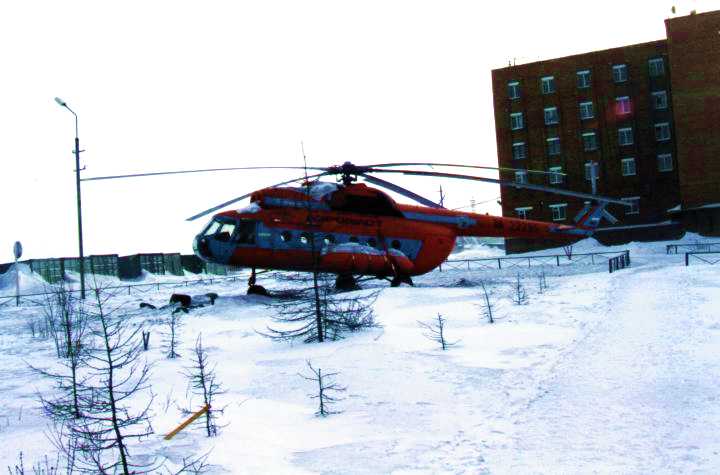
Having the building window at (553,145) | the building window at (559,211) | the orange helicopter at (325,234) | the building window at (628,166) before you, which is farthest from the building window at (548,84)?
the orange helicopter at (325,234)

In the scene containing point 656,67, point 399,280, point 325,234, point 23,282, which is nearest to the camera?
point 325,234

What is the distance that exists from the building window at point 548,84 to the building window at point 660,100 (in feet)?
25.7

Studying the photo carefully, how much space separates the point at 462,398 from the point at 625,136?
Result: 1769 inches

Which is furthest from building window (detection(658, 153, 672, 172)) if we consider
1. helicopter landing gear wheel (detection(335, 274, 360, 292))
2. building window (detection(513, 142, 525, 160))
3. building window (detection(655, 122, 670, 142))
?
helicopter landing gear wheel (detection(335, 274, 360, 292))

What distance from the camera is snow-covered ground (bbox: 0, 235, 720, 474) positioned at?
175 inches

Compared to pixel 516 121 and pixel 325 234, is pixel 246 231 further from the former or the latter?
pixel 516 121

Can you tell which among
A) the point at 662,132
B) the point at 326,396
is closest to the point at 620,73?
the point at 662,132

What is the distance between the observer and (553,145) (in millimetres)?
46438

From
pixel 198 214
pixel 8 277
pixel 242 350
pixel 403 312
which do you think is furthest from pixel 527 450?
pixel 8 277

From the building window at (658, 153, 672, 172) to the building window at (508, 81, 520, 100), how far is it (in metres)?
12.3

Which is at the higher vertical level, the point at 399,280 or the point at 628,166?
the point at 628,166

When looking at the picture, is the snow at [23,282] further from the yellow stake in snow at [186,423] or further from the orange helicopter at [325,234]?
the yellow stake in snow at [186,423]

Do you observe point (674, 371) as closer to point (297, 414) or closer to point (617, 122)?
point (297, 414)

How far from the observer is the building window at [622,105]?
44.9 metres
